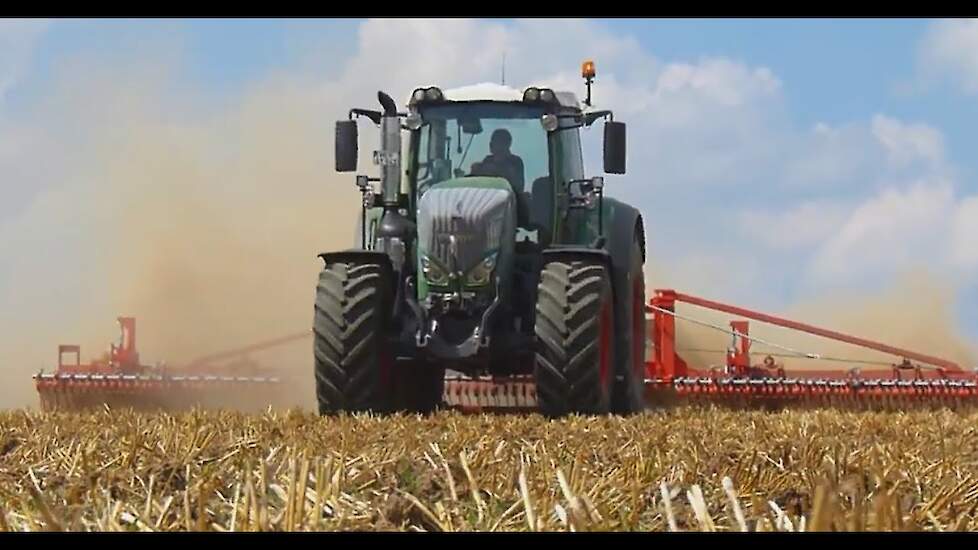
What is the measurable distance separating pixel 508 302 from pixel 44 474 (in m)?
4.15

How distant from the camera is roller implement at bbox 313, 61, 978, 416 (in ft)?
21.6

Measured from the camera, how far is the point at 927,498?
2.43m

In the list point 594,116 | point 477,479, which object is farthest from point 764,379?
point 477,479

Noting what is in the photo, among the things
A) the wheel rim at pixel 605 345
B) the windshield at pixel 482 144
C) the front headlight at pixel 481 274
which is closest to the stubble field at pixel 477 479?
the front headlight at pixel 481 274

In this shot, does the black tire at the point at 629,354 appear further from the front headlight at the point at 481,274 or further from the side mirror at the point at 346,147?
the side mirror at the point at 346,147

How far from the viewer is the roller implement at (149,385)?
11383 mm

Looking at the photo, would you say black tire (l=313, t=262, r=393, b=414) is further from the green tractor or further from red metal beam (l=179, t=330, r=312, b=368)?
red metal beam (l=179, t=330, r=312, b=368)

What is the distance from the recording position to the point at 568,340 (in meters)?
6.45

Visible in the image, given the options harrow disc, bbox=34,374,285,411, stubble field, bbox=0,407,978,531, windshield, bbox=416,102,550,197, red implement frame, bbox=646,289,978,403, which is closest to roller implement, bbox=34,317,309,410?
harrow disc, bbox=34,374,285,411

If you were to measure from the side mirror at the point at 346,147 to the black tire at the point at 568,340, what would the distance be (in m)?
1.29

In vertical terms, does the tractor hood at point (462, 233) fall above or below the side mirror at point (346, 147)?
below

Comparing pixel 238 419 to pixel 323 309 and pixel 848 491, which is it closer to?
pixel 323 309

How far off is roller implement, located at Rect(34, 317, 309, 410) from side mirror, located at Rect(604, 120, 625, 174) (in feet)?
15.7

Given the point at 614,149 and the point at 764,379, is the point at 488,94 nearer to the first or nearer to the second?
the point at 614,149
